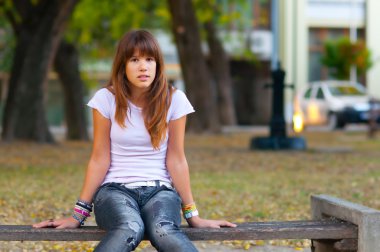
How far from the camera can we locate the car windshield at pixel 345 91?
35906 millimetres

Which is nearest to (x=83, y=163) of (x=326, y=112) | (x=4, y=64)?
(x=326, y=112)

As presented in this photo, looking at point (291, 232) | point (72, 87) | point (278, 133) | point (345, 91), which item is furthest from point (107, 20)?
point (291, 232)

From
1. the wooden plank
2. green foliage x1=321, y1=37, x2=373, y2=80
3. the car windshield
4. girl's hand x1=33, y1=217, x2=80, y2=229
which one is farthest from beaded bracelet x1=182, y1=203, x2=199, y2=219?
green foliage x1=321, y1=37, x2=373, y2=80

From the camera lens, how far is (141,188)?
5.64m

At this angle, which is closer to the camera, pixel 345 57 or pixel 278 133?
pixel 278 133

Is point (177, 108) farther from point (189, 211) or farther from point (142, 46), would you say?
point (189, 211)

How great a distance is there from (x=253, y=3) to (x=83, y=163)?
39.4 m

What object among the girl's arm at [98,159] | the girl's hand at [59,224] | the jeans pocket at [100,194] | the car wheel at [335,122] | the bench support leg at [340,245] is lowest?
the car wheel at [335,122]

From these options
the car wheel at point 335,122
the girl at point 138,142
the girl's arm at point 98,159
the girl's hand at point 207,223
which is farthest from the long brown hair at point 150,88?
the car wheel at point 335,122

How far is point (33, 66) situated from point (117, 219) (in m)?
16.6

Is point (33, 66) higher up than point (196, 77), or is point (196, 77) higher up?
point (33, 66)

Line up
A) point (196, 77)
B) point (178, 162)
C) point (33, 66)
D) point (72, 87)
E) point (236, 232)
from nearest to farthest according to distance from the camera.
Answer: point (236, 232)
point (178, 162)
point (33, 66)
point (72, 87)
point (196, 77)

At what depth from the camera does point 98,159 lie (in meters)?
5.73

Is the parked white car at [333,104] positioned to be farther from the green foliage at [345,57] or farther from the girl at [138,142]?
the girl at [138,142]
